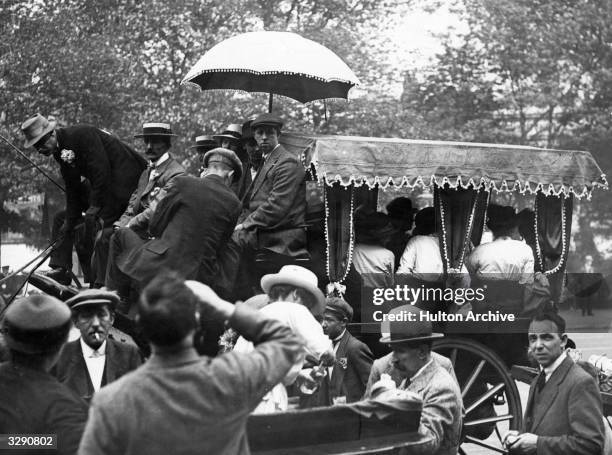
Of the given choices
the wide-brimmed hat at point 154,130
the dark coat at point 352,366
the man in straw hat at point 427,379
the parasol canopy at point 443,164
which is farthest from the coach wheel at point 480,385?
the wide-brimmed hat at point 154,130

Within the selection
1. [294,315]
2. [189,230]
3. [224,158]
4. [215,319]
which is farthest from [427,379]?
[215,319]

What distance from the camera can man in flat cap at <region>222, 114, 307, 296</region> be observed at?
704cm

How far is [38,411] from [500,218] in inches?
203

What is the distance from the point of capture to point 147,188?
709 cm

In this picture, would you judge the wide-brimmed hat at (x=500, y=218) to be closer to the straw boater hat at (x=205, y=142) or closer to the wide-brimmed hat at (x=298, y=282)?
the straw boater hat at (x=205, y=142)

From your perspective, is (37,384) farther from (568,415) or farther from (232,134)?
(232,134)

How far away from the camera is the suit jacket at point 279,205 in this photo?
7051 millimetres

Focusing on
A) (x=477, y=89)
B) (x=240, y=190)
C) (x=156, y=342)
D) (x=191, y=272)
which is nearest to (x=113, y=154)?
(x=240, y=190)

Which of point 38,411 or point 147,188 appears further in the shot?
point 147,188

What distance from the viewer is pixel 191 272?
6227mm

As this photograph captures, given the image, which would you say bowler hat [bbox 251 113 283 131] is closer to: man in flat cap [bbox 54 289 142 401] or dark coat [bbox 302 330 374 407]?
dark coat [bbox 302 330 374 407]

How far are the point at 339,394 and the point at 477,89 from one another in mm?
19911

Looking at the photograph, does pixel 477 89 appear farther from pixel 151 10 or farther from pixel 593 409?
pixel 593 409

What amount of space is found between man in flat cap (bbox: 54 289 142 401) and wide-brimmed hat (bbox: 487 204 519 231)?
3.74 m
